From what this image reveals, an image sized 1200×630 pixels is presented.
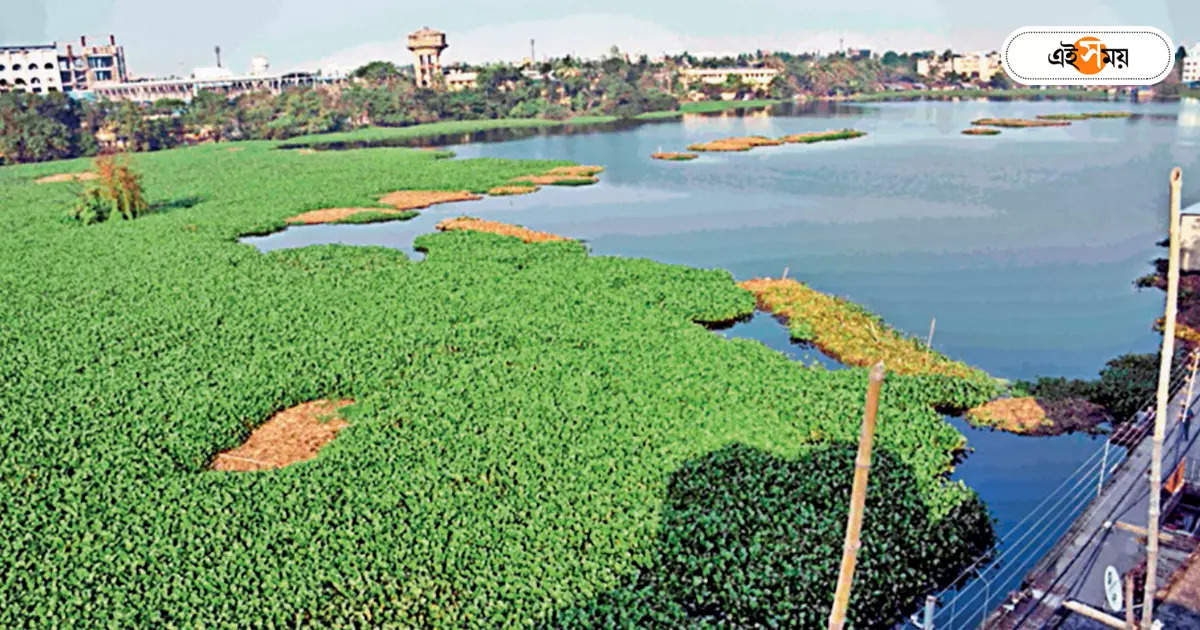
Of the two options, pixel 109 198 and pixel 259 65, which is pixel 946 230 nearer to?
pixel 109 198

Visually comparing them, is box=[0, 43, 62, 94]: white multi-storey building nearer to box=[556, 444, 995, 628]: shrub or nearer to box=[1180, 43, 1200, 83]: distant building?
box=[556, 444, 995, 628]: shrub

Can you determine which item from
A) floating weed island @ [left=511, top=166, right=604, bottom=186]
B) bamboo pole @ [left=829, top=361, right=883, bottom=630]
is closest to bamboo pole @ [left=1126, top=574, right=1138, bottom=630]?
bamboo pole @ [left=829, top=361, right=883, bottom=630]

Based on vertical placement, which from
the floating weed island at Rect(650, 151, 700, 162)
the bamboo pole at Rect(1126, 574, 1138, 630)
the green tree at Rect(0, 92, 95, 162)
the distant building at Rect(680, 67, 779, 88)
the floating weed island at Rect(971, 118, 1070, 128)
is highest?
the distant building at Rect(680, 67, 779, 88)

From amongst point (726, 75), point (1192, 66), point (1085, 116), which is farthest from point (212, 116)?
point (1192, 66)

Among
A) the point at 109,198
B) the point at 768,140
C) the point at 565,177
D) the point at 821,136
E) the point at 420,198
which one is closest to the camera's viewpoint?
the point at 109,198

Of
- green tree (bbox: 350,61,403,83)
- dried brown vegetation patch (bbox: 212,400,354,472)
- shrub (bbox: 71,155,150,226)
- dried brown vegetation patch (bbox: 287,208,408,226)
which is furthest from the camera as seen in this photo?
green tree (bbox: 350,61,403,83)

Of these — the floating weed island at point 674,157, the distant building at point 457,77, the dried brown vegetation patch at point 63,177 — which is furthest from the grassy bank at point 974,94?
the dried brown vegetation patch at point 63,177

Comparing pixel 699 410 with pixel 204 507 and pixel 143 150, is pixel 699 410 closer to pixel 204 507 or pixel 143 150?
pixel 204 507
